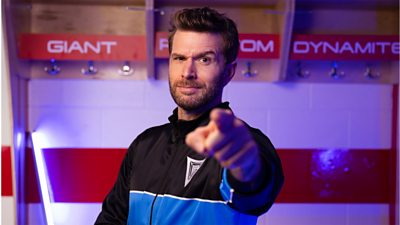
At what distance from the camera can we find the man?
1.07 meters

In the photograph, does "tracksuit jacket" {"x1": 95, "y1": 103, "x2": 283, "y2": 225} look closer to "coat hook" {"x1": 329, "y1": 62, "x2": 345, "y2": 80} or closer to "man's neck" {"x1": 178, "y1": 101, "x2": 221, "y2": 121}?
"man's neck" {"x1": 178, "y1": 101, "x2": 221, "y2": 121}

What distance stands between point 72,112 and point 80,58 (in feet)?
0.78

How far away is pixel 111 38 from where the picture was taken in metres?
1.93

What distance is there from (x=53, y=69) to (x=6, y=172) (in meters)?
0.44

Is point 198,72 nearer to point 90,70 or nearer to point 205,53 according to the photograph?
point 205,53

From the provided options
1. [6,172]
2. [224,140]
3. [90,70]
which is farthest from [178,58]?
[6,172]

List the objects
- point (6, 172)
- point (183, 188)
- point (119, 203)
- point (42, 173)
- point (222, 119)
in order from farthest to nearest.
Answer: point (42, 173) < point (6, 172) < point (119, 203) < point (183, 188) < point (222, 119)

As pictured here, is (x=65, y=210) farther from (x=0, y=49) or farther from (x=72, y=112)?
(x=0, y=49)

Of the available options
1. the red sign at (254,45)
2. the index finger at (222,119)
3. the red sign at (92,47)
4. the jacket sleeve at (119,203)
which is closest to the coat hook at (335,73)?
the red sign at (254,45)

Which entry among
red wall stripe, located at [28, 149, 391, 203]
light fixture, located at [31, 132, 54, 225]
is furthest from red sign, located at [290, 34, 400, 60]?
light fixture, located at [31, 132, 54, 225]

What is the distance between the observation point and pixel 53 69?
2010 mm

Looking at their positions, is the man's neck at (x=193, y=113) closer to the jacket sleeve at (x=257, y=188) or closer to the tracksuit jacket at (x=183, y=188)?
the tracksuit jacket at (x=183, y=188)

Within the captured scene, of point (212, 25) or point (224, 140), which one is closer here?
point (224, 140)

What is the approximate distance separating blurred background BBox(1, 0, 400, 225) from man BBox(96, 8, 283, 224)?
0.75m
